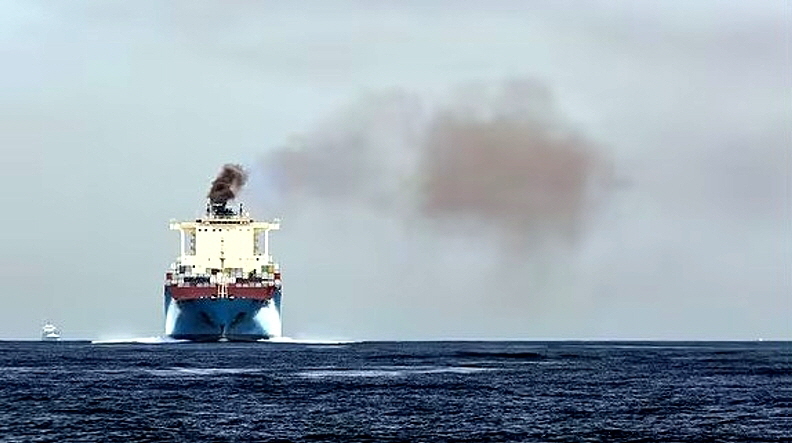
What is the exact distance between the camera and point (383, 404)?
3703 inches

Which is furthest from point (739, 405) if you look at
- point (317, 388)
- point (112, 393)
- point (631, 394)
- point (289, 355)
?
point (289, 355)

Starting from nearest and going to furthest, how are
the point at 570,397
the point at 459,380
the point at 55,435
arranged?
the point at 55,435 < the point at 570,397 < the point at 459,380

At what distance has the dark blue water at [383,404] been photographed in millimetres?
73938

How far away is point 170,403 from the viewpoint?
93.1 meters

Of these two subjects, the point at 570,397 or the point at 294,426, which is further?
the point at 570,397

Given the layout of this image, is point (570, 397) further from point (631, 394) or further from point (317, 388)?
point (317, 388)

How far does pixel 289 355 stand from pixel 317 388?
249 feet

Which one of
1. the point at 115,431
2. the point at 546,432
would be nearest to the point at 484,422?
the point at 546,432

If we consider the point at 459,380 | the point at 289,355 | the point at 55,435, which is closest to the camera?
the point at 55,435

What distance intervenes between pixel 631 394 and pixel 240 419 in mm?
33600

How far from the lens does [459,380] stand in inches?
4998

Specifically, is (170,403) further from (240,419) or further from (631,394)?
(631,394)

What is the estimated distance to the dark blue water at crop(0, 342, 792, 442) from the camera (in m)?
73.9

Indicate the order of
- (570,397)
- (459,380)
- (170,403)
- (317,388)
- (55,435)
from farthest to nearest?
(459,380) → (317,388) → (570,397) → (170,403) → (55,435)
